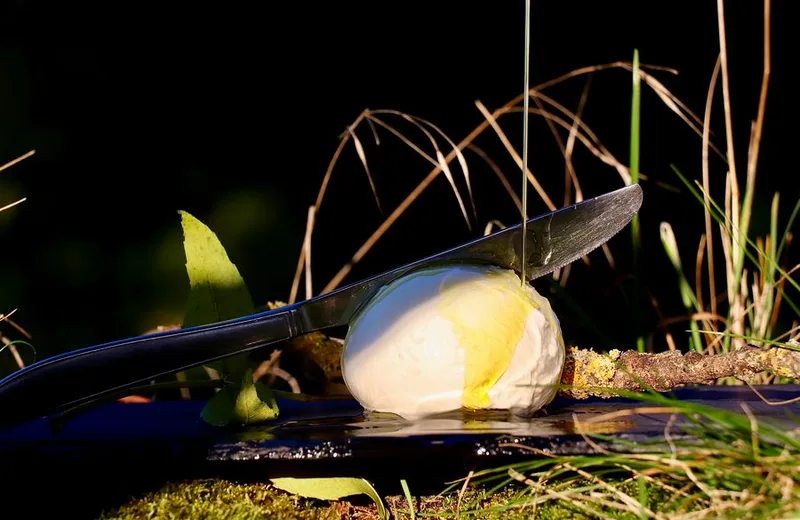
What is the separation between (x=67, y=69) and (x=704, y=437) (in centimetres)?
124

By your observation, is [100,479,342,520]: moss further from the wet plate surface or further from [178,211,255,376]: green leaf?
[178,211,255,376]: green leaf

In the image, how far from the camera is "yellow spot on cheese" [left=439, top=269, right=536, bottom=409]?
0.77 metres

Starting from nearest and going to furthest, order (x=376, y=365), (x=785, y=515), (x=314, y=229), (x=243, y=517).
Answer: (x=785, y=515) < (x=243, y=517) < (x=376, y=365) < (x=314, y=229)

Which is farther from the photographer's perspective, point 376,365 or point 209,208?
point 209,208

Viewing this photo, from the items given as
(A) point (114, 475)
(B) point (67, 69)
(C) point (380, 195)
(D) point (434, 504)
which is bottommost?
(D) point (434, 504)

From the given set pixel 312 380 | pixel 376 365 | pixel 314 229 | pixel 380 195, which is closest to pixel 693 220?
pixel 380 195

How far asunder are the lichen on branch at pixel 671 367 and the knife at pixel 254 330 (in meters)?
0.12

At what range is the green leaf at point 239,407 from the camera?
82 centimetres

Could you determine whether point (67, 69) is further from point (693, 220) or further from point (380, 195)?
point (693, 220)

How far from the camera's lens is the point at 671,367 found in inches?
31.8

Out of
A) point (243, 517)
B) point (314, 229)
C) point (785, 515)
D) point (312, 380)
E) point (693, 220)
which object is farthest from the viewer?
point (693, 220)

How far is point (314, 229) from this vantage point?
4.83ft

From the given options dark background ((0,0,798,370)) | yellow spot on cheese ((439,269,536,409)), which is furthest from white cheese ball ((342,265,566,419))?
dark background ((0,0,798,370))

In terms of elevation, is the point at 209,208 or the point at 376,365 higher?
the point at 209,208
